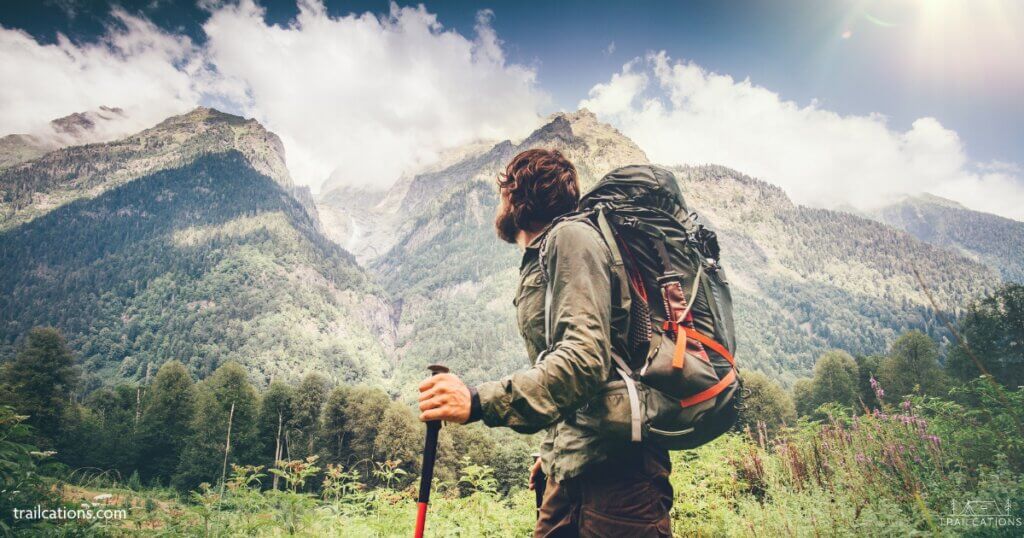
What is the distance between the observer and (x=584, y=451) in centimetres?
235

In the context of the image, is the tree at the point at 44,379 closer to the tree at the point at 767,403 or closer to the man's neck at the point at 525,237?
the man's neck at the point at 525,237

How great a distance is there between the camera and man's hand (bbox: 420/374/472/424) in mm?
1988

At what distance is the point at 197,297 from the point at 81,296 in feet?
137

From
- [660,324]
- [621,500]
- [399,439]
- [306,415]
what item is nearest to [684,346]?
[660,324]

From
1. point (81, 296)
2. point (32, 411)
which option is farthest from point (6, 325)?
point (32, 411)

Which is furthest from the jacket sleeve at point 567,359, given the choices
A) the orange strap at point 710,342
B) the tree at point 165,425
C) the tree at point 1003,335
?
the tree at point 165,425

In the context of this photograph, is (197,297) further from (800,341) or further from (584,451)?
(800,341)

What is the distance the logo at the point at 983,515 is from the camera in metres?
3.60

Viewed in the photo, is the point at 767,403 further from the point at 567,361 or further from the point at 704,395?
the point at 567,361

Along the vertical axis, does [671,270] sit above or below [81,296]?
below

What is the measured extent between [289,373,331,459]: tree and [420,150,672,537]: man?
41.8 m

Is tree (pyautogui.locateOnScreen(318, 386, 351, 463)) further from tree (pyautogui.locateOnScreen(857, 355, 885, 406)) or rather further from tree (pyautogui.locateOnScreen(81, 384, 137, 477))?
tree (pyautogui.locateOnScreen(857, 355, 885, 406))

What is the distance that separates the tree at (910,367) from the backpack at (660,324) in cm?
4558

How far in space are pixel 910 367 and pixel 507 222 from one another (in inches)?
1934
